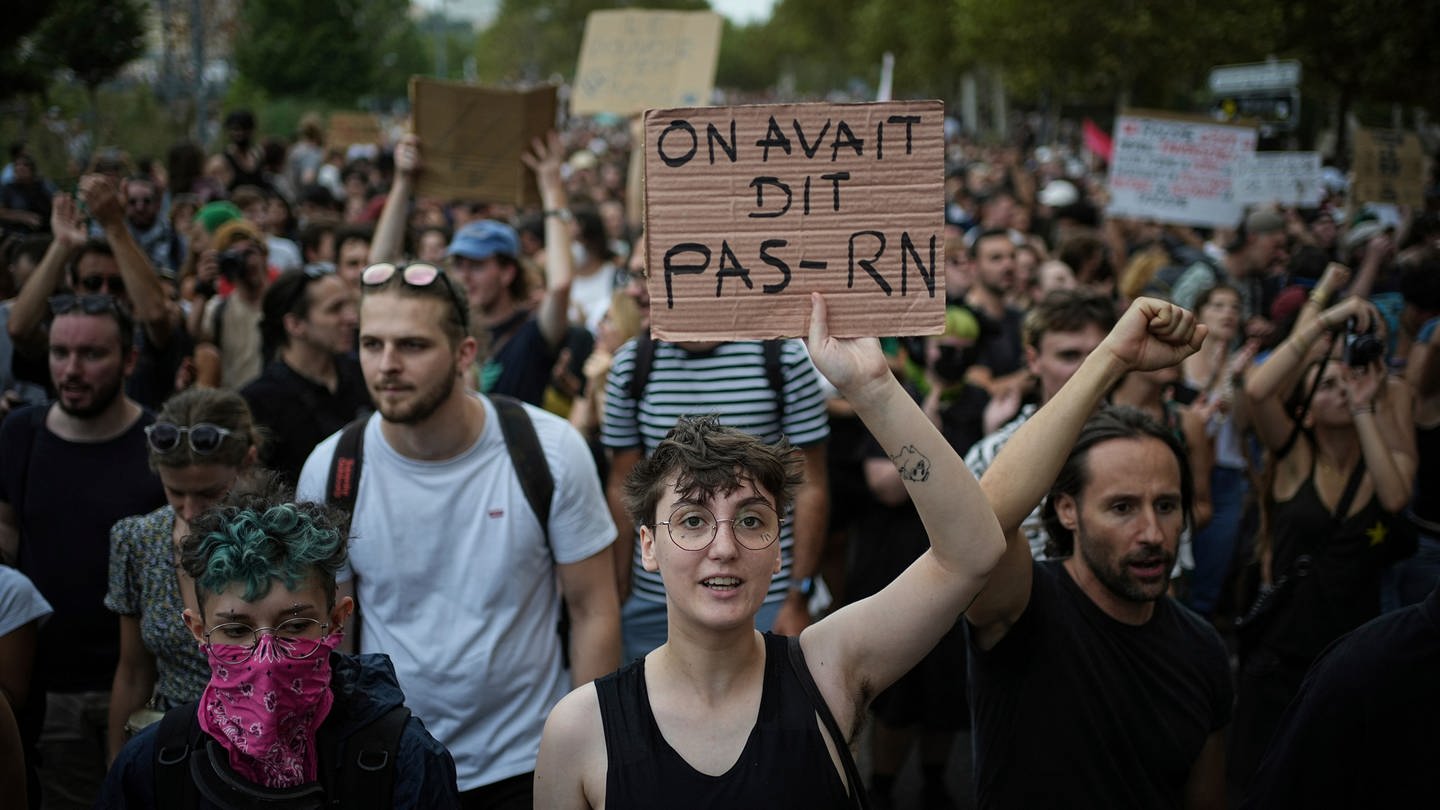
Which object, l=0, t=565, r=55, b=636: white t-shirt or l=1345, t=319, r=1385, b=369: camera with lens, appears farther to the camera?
l=1345, t=319, r=1385, b=369: camera with lens

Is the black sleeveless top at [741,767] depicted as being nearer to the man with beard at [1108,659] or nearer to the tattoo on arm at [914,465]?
the tattoo on arm at [914,465]

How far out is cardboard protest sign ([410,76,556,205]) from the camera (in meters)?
6.39

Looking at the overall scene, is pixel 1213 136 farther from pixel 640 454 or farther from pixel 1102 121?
pixel 1102 121

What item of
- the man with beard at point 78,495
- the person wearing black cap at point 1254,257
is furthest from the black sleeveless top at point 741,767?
the person wearing black cap at point 1254,257

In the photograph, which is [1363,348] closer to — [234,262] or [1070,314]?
[1070,314]

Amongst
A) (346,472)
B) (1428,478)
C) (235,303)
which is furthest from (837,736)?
(235,303)

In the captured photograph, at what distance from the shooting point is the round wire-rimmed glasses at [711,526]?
101 inches

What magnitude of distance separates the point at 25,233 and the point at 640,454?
18.2ft

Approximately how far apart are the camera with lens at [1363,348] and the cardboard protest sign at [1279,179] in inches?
275

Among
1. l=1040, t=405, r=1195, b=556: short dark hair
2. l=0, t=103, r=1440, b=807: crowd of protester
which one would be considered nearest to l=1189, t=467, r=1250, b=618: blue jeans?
l=0, t=103, r=1440, b=807: crowd of protester

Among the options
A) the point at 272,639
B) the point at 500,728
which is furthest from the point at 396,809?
the point at 500,728

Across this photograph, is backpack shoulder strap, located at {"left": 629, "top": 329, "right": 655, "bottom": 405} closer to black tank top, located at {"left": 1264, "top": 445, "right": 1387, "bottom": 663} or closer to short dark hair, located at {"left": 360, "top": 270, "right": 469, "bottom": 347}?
short dark hair, located at {"left": 360, "top": 270, "right": 469, "bottom": 347}

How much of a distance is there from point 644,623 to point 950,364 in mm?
1875

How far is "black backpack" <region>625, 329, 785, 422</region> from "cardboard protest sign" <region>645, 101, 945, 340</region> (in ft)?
7.10
